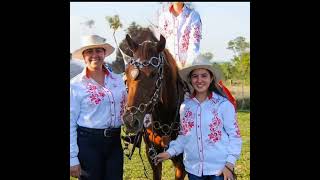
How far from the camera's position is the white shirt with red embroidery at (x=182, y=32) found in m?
4.35

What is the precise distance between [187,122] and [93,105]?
86 centimetres

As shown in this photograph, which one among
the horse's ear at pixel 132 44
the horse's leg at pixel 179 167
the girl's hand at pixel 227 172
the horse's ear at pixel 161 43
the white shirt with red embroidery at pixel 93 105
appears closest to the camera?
the girl's hand at pixel 227 172

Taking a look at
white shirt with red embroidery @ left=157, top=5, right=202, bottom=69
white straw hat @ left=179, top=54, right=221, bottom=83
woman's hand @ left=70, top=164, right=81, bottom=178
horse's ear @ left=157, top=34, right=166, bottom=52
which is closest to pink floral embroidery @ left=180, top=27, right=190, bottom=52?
white shirt with red embroidery @ left=157, top=5, right=202, bottom=69

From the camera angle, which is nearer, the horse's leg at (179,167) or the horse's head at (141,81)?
the horse's head at (141,81)

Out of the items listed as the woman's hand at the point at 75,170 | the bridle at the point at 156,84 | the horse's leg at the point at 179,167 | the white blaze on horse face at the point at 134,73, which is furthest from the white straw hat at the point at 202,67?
the woman's hand at the point at 75,170

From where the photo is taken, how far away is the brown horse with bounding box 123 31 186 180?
3.46m

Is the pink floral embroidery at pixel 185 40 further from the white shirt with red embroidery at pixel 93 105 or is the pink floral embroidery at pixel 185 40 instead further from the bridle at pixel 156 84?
the white shirt with red embroidery at pixel 93 105

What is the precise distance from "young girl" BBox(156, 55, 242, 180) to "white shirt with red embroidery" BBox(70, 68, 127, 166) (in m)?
0.66

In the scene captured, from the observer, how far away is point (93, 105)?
3535mm

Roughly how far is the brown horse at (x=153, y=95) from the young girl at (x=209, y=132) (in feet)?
1.14

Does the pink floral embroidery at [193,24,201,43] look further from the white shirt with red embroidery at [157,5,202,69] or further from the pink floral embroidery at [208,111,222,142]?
the pink floral embroidery at [208,111,222,142]

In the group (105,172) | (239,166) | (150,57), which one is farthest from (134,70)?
(239,166)

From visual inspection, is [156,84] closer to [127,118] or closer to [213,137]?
[127,118]

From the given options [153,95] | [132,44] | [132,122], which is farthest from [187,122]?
[132,44]
